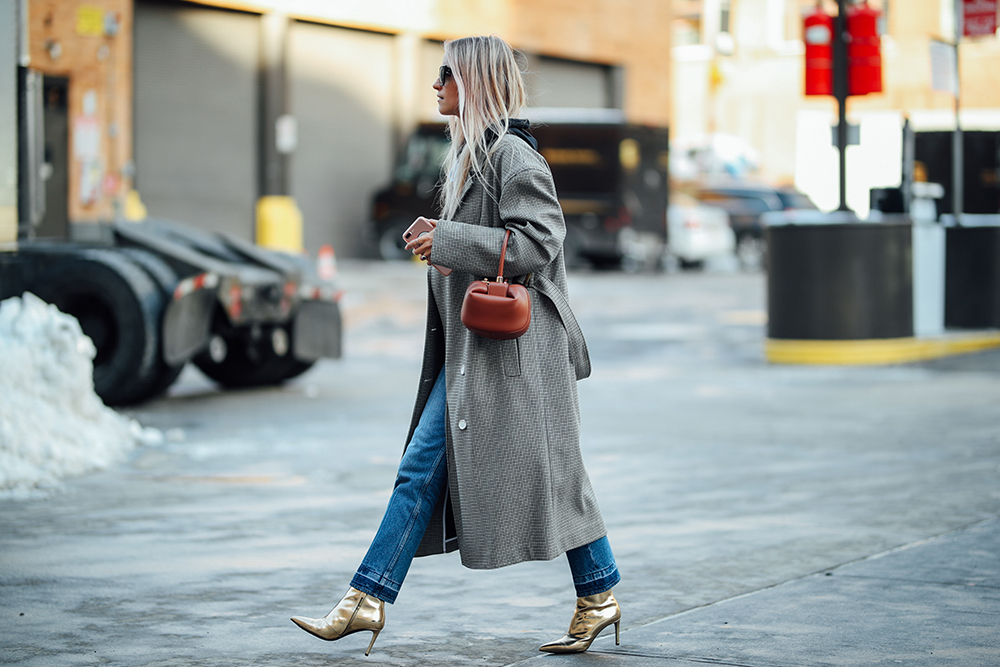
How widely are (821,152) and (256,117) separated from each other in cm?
1930

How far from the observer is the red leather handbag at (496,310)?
12.8 feet

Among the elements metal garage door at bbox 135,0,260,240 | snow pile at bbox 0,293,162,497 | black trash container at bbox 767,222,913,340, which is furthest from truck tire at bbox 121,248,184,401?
metal garage door at bbox 135,0,260,240

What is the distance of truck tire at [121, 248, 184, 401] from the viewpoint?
9805 mm

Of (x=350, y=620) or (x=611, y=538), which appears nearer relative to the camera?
(x=350, y=620)

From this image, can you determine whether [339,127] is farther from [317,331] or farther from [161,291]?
[161,291]

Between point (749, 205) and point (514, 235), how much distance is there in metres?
31.0

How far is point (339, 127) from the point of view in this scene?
3234 cm

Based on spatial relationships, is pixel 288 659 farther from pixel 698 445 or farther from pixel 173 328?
pixel 173 328

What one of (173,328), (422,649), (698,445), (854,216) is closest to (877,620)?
(422,649)

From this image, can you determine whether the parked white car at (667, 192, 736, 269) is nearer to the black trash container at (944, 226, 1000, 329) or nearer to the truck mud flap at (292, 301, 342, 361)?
the black trash container at (944, 226, 1000, 329)

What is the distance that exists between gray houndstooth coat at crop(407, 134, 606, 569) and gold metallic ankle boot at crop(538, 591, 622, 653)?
0.23 meters

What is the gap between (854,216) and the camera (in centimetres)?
1272

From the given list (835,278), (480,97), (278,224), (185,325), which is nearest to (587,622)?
(480,97)

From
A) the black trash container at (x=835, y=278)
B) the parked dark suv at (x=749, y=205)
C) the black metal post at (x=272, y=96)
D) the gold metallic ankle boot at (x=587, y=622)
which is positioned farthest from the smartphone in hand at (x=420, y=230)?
the parked dark suv at (x=749, y=205)
